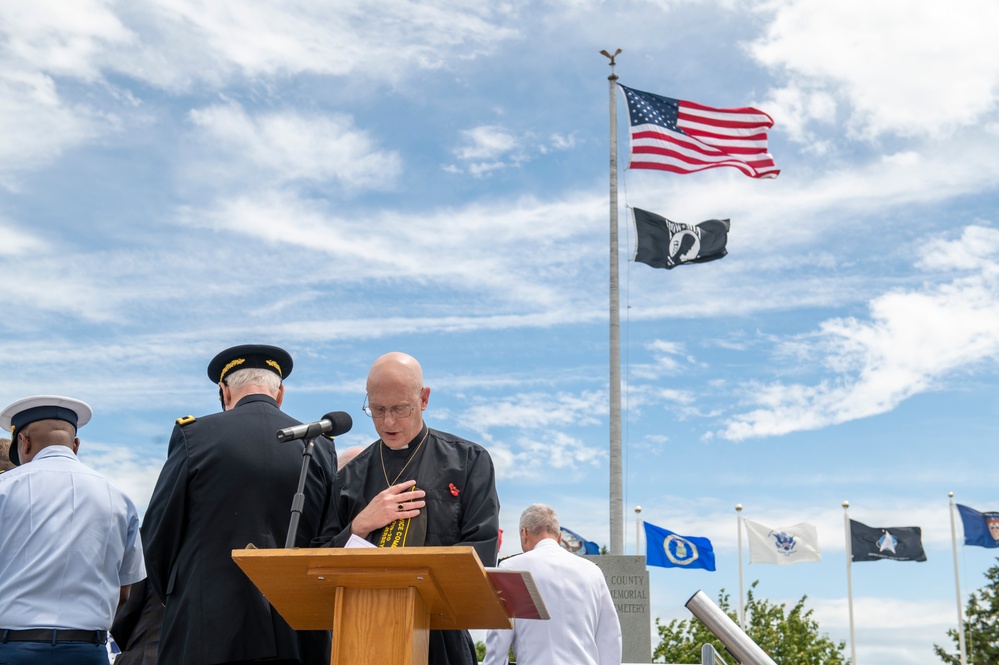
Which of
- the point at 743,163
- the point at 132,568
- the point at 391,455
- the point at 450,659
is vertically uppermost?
the point at 743,163

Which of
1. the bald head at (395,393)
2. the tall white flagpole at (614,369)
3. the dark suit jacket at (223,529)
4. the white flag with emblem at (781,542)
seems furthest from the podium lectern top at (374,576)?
the white flag with emblem at (781,542)

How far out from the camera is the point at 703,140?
17578mm

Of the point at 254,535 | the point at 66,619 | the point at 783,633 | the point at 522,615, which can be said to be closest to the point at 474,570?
the point at 522,615

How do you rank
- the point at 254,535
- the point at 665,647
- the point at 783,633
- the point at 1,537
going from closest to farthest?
the point at 254,535, the point at 1,537, the point at 665,647, the point at 783,633

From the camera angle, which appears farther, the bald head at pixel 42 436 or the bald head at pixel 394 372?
the bald head at pixel 42 436

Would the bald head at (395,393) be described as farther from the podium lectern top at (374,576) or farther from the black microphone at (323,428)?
the podium lectern top at (374,576)

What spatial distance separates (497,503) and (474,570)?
1.09 metres

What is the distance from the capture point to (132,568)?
5016 millimetres

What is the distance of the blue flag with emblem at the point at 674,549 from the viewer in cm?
2159

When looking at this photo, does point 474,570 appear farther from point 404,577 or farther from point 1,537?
point 1,537

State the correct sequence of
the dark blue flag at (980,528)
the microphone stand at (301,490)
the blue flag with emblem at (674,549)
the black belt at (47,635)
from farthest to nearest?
the dark blue flag at (980,528) < the blue flag with emblem at (674,549) < the black belt at (47,635) < the microphone stand at (301,490)

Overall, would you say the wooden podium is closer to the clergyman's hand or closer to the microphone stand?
the microphone stand

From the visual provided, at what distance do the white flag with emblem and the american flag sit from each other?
39.8ft

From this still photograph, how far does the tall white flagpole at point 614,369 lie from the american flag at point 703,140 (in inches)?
46.3
